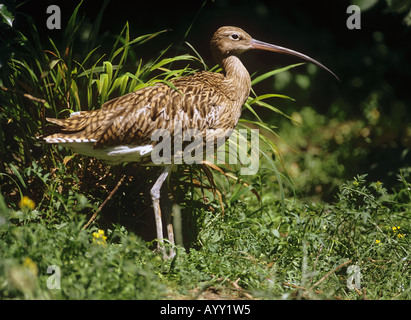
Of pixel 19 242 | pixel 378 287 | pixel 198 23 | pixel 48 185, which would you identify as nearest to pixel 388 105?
pixel 198 23

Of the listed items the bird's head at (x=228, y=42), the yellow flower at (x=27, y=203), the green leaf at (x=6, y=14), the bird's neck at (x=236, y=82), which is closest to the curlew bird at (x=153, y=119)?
the bird's neck at (x=236, y=82)

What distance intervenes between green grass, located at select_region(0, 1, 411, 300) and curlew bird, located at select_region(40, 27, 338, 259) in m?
0.20

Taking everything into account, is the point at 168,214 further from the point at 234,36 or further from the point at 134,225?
the point at 234,36

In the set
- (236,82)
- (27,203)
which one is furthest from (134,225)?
(236,82)

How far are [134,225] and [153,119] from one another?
0.94 m

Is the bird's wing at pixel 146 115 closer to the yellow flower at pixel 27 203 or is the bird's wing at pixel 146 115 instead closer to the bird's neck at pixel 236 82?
the bird's neck at pixel 236 82

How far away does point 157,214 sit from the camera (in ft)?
14.9

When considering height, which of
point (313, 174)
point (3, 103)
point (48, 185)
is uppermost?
point (3, 103)

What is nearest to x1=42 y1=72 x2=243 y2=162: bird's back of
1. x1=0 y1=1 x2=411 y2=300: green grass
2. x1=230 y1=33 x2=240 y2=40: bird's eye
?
x1=0 y1=1 x2=411 y2=300: green grass

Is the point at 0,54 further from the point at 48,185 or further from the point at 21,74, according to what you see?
the point at 48,185

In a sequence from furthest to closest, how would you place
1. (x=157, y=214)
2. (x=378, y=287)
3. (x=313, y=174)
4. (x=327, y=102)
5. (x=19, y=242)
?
1. (x=327, y=102)
2. (x=313, y=174)
3. (x=157, y=214)
4. (x=378, y=287)
5. (x=19, y=242)

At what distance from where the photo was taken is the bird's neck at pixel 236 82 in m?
4.77

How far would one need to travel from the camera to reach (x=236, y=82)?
15.7 ft

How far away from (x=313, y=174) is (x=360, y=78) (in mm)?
1932
